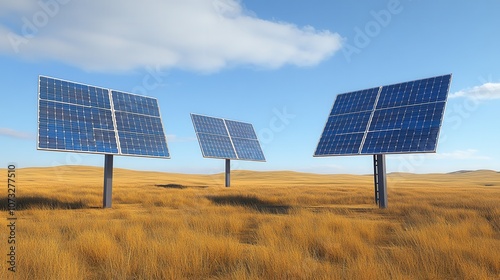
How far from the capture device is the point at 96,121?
22.6 m

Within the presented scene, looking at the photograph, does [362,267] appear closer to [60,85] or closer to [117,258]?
[117,258]

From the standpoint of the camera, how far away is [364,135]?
23625 mm

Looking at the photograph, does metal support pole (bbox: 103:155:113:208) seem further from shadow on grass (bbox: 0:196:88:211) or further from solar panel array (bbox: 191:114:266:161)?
solar panel array (bbox: 191:114:266:161)

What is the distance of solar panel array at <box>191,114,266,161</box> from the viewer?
131 feet

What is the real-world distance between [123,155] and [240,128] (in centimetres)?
2593

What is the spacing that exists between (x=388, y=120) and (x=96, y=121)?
58.9 ft

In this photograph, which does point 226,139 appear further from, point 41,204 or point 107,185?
point 41,204

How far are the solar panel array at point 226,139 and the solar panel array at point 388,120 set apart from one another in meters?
16.1

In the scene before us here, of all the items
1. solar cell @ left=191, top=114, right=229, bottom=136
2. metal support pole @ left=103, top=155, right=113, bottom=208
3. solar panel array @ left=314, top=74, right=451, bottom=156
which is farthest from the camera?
solar cell @ left=191, top=114, right=229, bottom=136

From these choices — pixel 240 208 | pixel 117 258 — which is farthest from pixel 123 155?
pixel 117 258

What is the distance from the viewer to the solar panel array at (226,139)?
40059 mm

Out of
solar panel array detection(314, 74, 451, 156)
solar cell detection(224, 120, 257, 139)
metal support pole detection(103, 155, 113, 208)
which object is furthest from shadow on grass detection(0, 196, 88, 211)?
solar cell detection(224, 120, 257, 139)

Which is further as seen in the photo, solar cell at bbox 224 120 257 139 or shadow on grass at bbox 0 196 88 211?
solar cell at bbox 224 120 257 139

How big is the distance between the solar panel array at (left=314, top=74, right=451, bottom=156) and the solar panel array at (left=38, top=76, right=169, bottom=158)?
37.1 feet
